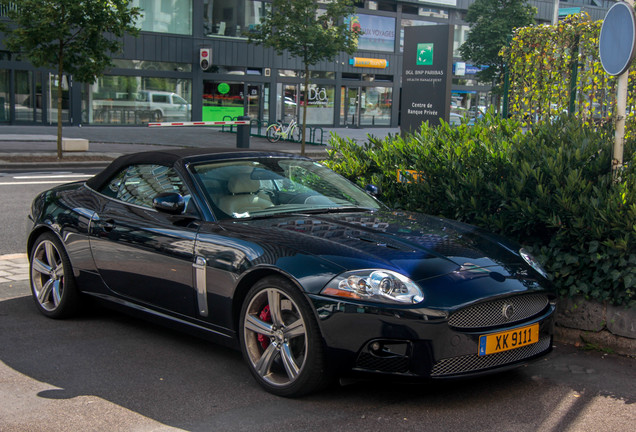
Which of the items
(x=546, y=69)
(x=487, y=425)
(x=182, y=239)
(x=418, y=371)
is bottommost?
(x=487, y=425)

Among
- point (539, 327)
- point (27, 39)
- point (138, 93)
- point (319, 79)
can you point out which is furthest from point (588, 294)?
point (319, 79)

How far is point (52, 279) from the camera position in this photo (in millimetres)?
5832

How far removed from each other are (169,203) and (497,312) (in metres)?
2.17

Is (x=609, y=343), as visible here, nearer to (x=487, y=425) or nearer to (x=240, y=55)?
(x=487, y=425)

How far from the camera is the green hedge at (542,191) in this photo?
17.0ft

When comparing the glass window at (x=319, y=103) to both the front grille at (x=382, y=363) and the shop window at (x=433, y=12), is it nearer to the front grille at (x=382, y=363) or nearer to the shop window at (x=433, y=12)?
the shop window at (x=433, y=12)

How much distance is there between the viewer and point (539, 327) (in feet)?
14.3

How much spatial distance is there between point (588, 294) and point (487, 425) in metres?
1.90

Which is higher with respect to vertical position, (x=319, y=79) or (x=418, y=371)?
(x=319, y=79)

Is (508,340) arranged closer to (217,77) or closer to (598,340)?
(598,340)

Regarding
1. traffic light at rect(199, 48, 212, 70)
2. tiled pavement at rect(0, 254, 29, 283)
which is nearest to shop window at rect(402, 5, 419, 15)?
traffic light at rect(199, 48, 212, 70)

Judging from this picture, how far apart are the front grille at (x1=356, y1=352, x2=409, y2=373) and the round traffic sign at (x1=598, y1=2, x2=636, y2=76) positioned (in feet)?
10.2

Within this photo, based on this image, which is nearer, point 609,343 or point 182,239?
point 182,239

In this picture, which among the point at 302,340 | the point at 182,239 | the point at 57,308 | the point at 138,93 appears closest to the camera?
the point at 302,340
